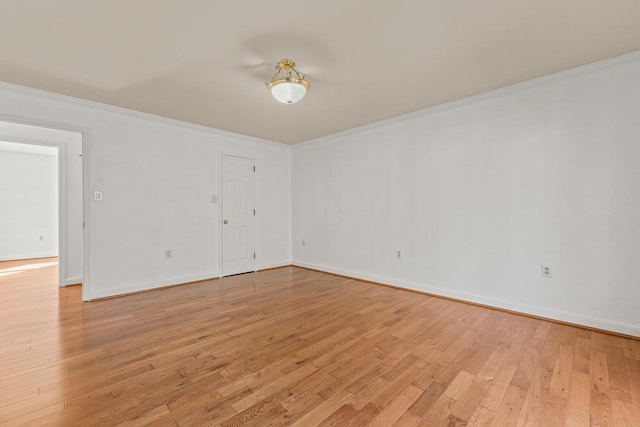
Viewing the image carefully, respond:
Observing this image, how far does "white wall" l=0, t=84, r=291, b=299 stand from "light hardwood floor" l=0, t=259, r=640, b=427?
0.71 metres

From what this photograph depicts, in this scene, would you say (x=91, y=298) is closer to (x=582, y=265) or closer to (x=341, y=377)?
(x=341, y=377)

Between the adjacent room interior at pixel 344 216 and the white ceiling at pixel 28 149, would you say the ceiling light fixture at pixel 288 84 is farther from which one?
the white ceiling at pixel 28 149

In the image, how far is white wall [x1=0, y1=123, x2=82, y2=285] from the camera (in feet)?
14.8

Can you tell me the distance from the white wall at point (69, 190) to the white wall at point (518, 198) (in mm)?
4786

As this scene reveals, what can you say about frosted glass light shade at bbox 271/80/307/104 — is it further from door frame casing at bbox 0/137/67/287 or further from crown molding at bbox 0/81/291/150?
door frame casing at bbox 0/137/67/287

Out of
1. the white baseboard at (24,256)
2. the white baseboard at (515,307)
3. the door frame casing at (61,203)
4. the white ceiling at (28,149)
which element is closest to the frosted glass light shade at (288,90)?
the white baseboard at (515,307)

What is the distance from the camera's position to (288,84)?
256 centimetres

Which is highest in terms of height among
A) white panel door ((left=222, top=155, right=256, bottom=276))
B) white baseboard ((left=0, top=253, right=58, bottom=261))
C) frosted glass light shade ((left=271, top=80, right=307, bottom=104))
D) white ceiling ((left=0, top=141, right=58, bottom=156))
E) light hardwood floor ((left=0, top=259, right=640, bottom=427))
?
white ceiling ((left=0, top=141, right=58, bottom=156))

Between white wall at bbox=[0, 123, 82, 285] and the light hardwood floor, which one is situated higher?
white wall at bbox=[0, 123, 82, 285]

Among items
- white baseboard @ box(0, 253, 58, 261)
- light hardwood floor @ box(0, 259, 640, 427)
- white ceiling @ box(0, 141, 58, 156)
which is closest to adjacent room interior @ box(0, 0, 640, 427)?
light hardwood floor @ box(0, 259, 640, 427)

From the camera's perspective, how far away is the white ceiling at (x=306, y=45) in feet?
6.28

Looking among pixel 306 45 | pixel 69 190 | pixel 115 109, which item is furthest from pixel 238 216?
pixel 306 45

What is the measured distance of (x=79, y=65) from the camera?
8.66 feet

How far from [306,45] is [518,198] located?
9.21ft
